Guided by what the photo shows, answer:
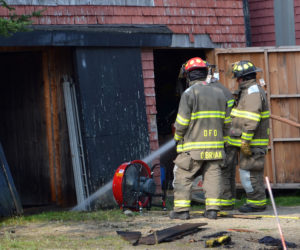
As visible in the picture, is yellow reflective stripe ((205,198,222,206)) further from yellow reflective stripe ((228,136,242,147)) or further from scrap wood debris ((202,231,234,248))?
scrap wood debris ((202,231,234,248))

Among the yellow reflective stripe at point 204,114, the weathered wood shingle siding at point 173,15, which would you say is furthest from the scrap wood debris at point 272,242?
the weathered wood shingle siding at point 173,15

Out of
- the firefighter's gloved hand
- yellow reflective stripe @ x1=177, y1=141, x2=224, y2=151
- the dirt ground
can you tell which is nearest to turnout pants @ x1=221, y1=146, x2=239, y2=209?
the firefighter's gloved hand

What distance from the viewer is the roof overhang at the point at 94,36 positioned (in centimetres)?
985

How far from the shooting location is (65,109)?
10.8 meters

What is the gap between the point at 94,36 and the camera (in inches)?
407

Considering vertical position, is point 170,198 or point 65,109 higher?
point 65,109

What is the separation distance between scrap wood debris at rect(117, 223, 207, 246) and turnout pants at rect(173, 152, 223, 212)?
106cm

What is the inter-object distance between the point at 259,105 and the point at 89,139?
105 inches

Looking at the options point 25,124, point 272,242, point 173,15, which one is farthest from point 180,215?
point 173,15

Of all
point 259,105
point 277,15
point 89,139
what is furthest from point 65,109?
point 277,15

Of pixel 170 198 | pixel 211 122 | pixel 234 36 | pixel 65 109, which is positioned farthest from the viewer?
pixel 234 36

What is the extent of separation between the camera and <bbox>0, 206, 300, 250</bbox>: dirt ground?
6.84 metres

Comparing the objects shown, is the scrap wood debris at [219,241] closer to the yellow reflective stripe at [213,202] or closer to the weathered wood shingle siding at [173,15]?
the yellow reflective stripe at [213,202]

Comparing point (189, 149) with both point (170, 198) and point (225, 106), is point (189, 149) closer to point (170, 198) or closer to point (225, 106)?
point (225, 106)
